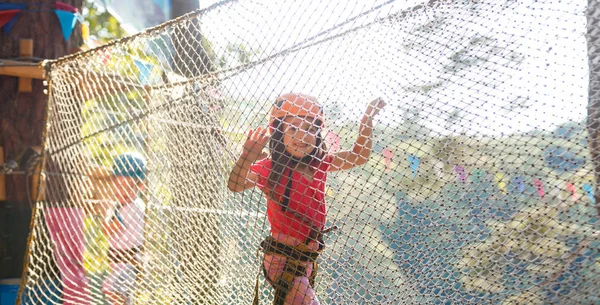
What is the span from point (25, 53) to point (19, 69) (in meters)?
0.17

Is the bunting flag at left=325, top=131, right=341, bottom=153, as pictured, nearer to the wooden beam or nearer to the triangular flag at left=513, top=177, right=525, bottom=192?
the triangular flag at left=513, top=177, right=525, bottom=192

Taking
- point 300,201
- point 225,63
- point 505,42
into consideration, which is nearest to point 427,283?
point 300,201

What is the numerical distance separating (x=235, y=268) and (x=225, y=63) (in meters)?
0.76

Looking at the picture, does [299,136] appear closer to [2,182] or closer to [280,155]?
[280,155]

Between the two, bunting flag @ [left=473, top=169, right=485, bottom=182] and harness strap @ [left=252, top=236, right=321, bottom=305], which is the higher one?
bunting flag @ [left=473, top=169, right=485, bottom=182]

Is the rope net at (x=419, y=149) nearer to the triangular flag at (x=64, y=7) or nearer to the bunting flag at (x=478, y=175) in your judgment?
the bunting flag at (x=478, y=175)

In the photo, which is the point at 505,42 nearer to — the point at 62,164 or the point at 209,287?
the point at 209,287

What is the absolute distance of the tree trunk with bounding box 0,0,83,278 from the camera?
9.78 ft

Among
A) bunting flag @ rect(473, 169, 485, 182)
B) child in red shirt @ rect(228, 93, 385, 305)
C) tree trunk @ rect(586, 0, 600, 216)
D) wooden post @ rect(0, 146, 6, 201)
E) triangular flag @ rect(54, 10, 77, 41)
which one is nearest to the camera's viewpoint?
tree trunk @ rect(586, 0, 600, 216)

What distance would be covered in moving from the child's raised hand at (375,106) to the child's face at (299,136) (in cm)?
17

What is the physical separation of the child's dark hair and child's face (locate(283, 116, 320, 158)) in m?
0.02

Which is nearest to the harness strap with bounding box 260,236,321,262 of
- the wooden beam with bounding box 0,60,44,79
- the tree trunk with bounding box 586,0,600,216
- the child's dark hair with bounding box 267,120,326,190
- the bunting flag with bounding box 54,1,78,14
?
the child's dark hair with bounding box 267,120,326,190

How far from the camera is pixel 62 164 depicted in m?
2.89

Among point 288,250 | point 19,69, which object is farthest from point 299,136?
point 19,69
